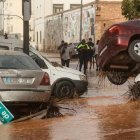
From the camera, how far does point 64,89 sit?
16.5 meters

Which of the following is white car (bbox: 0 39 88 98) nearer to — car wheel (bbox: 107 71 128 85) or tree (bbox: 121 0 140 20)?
car wheel (bbox: 107 71 128 85)

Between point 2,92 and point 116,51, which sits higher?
point 116,51

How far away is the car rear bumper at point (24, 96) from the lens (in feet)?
40.3

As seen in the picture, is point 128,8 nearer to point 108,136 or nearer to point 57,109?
point 57,109

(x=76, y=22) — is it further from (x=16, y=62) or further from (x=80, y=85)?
(x=16, y=62)

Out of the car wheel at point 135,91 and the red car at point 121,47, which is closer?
the red car at point 121,47

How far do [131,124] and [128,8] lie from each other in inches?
901

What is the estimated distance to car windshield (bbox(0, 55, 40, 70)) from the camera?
508 inches

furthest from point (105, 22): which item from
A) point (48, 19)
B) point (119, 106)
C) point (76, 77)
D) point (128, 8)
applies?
point (119, 106)

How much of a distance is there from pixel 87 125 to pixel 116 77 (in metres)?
3.48

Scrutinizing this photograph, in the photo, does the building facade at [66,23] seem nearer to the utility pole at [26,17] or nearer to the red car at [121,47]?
the utility pole at [26,17]

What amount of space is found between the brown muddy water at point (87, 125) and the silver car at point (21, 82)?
72cm

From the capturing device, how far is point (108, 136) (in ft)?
30.2

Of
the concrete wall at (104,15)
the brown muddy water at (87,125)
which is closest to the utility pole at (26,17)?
the brown muddy water at (87,125)
